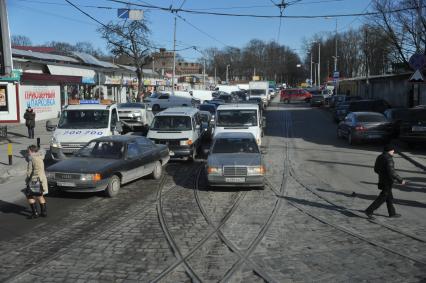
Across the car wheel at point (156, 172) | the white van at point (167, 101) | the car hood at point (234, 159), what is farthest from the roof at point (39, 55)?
the car hood at point (234, 159)

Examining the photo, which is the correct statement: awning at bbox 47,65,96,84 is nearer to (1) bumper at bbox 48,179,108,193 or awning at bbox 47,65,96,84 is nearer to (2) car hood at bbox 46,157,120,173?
(2) car hood at bbox 46,157,120,173

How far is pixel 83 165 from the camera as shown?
39.5 feet

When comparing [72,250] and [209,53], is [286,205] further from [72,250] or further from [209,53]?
→ [209,53]

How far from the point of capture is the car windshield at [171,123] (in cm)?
1889

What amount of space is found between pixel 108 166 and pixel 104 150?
1174mm

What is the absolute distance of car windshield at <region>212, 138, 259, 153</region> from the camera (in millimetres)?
13812

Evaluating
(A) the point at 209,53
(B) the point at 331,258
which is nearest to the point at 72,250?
(B) the point at 331,258

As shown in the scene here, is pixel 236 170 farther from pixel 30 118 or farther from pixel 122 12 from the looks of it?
pixel 30 118

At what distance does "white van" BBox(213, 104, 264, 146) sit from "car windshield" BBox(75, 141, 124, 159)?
21.2ft

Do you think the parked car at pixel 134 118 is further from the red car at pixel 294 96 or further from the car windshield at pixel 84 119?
the red car at pixel 294 96

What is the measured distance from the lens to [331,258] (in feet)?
24.4

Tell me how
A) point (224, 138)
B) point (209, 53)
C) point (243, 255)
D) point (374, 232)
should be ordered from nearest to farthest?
point (243, 255)
point (374, 232)
point (224, 138)
point (209, 53)

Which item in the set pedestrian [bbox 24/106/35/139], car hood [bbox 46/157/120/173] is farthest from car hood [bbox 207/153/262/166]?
pedestrian [bbox 24/106/35/139]

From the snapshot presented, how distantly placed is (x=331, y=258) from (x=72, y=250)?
12.8 feet
